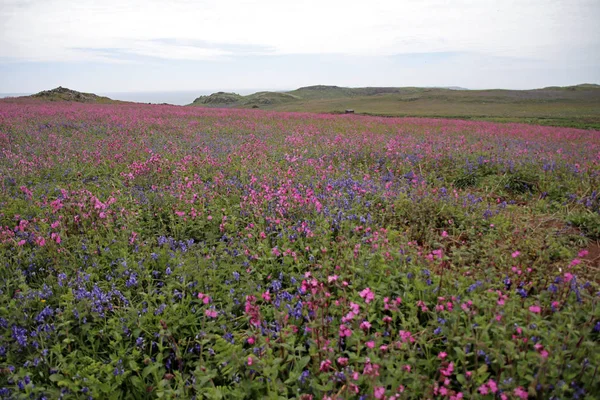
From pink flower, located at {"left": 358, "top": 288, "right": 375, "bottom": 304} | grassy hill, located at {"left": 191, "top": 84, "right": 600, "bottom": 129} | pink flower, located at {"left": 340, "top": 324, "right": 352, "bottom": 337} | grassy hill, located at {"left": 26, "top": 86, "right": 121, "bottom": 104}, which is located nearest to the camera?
pink flower, located at {"left": 340, "top": 324, "right": 352, "bottom": 337}

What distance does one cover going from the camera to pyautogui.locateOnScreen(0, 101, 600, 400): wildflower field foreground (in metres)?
2.56

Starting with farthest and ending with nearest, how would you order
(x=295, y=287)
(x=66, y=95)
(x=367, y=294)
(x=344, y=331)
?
(x=66, y=95) → (x=295, y=287) → (x=367, y=294) → (x=344, y=331)

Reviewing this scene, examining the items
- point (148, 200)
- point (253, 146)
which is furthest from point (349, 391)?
point (253, 146)

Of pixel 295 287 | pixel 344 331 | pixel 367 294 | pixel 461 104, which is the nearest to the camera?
pixel 344 331

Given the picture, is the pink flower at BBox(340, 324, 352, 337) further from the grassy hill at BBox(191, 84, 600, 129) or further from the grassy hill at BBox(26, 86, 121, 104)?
the grassy hill at BBox(26, 86, 121, 104)

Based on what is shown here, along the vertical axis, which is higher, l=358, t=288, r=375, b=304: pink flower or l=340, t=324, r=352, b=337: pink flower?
l=358, t=288, r=375, b=304: pink flower

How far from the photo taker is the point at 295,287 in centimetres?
381

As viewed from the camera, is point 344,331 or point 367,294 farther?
point 367,294

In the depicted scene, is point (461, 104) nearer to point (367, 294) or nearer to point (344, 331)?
point (367, 294)

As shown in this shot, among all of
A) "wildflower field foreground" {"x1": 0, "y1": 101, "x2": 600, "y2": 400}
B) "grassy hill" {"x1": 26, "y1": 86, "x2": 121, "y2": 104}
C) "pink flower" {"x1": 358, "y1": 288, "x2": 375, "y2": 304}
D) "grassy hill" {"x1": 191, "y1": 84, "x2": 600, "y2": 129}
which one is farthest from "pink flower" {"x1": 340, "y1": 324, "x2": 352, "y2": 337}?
"grassy hill" {"x1": 26, "y1": 86, "x2": 121, "y2": 104}

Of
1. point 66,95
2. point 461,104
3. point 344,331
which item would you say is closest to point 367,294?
point 344,331

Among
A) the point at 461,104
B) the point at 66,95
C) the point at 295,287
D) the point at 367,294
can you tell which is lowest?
the point at 295,287

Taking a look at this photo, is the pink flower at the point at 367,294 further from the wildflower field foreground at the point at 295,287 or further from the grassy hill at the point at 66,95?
the grassy hill at the point at 66,95

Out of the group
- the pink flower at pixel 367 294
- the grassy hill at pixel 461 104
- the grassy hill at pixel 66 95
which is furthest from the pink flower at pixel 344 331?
the grassy hill at pixel 66 95
